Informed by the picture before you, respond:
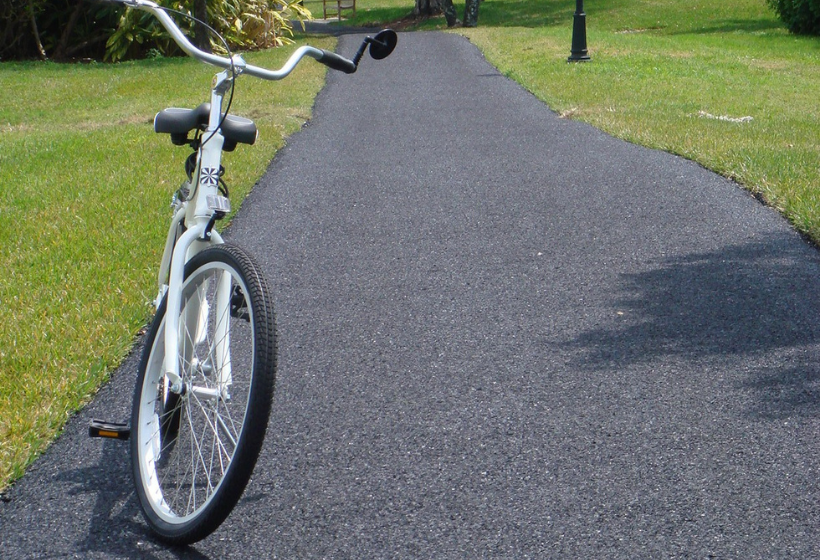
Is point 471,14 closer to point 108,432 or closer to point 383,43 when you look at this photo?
point 383,43

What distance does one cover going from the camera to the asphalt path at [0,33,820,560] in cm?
331

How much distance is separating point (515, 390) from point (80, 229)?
168 inches

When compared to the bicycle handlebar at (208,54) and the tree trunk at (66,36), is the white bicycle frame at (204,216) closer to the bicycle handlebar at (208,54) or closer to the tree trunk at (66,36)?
the bicycle handlebar at (208,54)

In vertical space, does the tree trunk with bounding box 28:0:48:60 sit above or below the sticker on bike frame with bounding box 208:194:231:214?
below

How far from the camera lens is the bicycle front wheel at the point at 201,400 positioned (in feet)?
9.42

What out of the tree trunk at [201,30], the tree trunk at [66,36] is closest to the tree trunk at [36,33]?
the tree trunk at [66,36]

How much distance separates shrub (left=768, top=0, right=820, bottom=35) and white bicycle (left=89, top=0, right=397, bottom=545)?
26440 millimetres

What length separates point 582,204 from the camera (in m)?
8.16

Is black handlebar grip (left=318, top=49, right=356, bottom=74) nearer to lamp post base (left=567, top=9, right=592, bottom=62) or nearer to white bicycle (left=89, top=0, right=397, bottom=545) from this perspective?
white bicycle (left=89, top=0, right=397, bottom=545)

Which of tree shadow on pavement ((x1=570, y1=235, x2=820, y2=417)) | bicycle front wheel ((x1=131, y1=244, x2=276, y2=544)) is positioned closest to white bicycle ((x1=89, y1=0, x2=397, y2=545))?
bicycle front wheel ((x1=131, y1=244, x2=276, y2=544))

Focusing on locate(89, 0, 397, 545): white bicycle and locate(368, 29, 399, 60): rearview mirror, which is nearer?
locate(89, 0, 397, 545): white bicycle

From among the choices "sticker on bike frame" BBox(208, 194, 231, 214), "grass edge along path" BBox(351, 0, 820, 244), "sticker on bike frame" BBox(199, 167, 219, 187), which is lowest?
"grass edge along path" BBox(351, 0, 820, 244)

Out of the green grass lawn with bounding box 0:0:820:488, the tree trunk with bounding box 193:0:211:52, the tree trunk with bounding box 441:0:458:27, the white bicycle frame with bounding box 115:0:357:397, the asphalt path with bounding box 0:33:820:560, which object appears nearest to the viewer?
the white bicycle frame with bounding box 115:0:357:397

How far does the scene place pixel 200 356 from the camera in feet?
11.1
